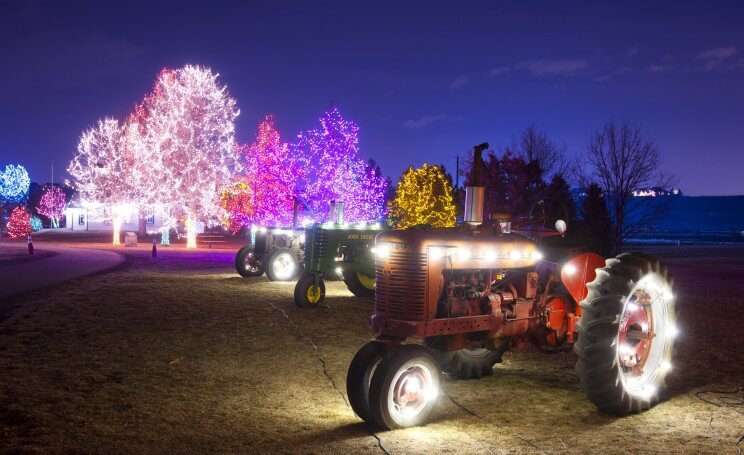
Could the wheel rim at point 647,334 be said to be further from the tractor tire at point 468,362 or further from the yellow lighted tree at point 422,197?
the yellow lighted tree at point 422,197

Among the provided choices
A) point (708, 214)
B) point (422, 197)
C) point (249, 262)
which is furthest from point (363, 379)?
point (708, 214)

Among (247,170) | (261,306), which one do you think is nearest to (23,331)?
(261,306)

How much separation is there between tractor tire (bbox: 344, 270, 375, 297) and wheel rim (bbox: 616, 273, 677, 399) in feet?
32.5

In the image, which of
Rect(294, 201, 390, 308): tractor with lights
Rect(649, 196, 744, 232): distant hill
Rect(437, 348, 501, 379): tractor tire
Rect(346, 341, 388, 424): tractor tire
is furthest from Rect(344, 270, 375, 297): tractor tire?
Rect(649, 196, 744, 232): distant hill

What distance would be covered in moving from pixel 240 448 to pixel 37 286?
14531mm

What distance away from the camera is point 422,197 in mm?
51719

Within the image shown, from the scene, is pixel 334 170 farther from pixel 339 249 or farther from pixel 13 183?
pixel 13 183

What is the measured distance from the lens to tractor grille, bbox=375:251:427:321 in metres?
6.35

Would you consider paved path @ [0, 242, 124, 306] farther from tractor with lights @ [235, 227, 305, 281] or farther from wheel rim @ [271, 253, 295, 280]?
wheel rim @ [271, 253, 295, 280]

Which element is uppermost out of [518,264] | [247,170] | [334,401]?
[247,170]

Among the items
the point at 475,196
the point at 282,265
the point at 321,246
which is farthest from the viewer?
the point at 282,265

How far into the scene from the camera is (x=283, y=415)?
21.5 feet

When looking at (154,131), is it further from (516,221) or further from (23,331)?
(516,221)

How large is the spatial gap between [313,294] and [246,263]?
740 centimetres
